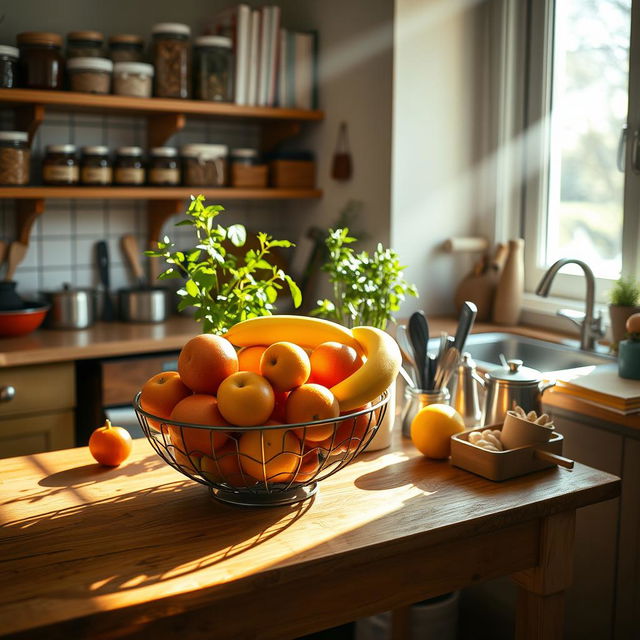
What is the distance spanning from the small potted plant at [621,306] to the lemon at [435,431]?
0.93 meters

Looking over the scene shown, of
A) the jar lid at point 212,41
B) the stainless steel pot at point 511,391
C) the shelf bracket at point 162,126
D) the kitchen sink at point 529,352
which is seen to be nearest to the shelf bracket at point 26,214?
the shelf bracket at point 162,126

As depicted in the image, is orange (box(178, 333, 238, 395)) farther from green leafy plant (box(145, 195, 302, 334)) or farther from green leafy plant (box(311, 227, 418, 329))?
green leafy plant (box(311, 227, 418, 329))

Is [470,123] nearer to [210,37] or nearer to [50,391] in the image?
[210,37]

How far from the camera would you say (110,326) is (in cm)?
264

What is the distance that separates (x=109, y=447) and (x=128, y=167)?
4.95 feet

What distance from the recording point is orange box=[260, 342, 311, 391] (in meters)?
1.07

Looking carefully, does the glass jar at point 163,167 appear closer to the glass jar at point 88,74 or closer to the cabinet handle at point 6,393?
the glass jar at point 88,74

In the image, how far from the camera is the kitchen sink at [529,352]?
86.3 inches

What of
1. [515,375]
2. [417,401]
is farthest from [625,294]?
[417,401]

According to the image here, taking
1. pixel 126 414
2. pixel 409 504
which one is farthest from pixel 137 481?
pixel 126 414

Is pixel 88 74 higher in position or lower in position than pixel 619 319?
higher

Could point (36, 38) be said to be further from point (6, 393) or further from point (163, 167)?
point (6, 393)

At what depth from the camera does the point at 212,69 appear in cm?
263

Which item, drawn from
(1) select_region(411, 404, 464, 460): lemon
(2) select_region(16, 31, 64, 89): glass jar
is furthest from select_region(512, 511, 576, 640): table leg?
(2) select_region(16, 31, 64, 89): glass jar
